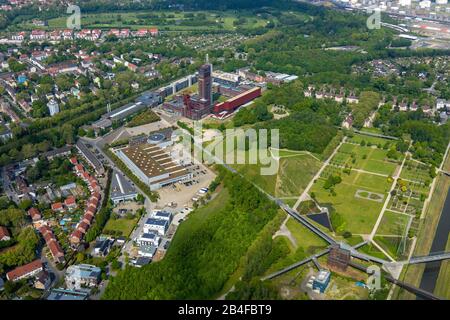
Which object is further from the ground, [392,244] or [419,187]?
[419,187]

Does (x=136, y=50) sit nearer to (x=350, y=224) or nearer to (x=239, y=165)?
(x=239, y=165)

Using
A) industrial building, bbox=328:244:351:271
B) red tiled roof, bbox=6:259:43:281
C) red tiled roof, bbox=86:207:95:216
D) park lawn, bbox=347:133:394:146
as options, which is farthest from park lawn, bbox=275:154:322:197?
red tiled roof, bbox=6:259:43:281

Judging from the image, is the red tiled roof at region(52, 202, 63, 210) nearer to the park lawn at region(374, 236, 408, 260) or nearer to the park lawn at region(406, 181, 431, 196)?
the park lawn at region(374, 236, 408, 260)

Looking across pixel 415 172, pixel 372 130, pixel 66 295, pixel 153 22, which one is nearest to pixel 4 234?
pixel 66 295

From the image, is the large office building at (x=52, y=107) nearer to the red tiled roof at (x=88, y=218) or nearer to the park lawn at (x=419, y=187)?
the red tiled roof at (x=88, y=218)

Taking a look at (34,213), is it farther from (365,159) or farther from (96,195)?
(365,159)

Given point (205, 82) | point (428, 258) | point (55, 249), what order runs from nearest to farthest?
point (428, 258), point (55, 249), point (205, 82)

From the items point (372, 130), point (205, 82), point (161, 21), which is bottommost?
point (372, 130)
